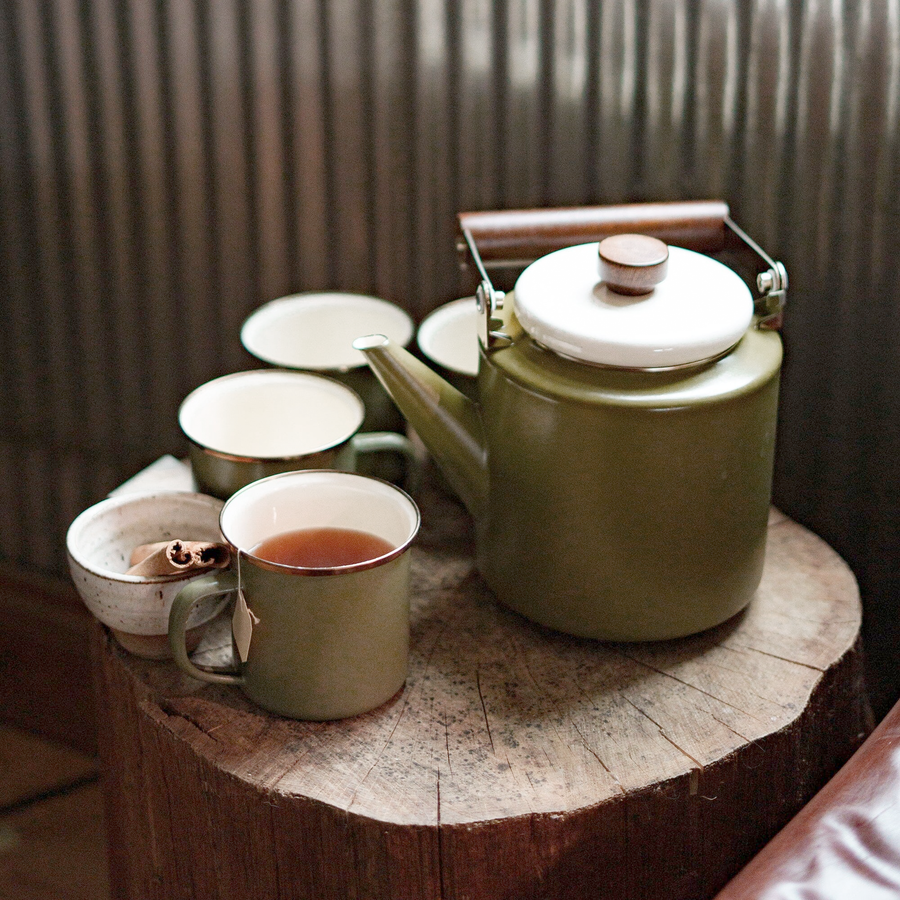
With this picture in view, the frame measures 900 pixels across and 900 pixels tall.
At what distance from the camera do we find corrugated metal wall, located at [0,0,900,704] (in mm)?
1475

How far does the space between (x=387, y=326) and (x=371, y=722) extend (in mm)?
573

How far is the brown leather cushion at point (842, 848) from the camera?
0.71 m

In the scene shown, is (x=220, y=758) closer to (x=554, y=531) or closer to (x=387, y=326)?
(x=554, y=531)

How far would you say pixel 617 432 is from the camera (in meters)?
0.97

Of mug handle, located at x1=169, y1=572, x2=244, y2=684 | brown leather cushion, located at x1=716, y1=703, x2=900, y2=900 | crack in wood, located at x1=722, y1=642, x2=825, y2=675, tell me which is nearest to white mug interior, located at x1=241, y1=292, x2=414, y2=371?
mug handle, located at x1=169, y1=572, x2=244, y2=684

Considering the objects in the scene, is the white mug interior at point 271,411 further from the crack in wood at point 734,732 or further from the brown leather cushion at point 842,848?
the brown leather cushion at point 842,848

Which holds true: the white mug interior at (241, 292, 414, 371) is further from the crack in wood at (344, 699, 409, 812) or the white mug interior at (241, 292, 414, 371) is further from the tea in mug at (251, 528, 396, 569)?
the crack in wood at (344, 699, 409, 812)

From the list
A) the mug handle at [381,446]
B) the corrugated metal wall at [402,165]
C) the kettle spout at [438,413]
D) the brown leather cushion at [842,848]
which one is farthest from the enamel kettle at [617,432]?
the corrugated metal wall at [402,165]

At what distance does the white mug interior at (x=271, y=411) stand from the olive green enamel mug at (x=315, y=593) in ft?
0.53

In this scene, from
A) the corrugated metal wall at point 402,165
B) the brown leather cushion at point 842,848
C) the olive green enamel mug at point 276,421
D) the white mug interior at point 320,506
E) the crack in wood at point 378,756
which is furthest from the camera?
the corrugated metal wall at point 402,165

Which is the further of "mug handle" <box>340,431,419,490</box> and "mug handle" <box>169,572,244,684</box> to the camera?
"mug handle" <box>340,431,419,490</box>

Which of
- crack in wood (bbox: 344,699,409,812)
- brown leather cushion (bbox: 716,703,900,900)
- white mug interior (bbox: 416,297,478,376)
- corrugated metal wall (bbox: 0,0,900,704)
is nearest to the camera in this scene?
brown leather cushion (bbox: 716,703,900,900)

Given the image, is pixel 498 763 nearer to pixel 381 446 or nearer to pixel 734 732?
pixel 734 732

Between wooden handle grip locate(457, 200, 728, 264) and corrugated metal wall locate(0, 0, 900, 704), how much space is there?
0.36 meters
